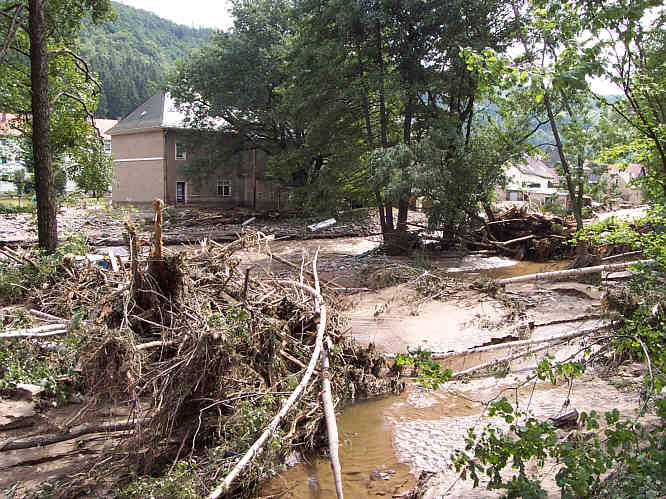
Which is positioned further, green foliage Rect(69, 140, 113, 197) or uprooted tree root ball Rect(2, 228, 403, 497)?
green foliage Rect(69, 140, 113, 197)

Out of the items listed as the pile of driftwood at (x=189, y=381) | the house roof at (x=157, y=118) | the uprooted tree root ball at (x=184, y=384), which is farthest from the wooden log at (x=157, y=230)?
the house roof at (x=157, y=118)

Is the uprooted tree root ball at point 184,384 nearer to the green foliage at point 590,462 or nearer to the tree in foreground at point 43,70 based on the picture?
the green foliage at point 590,462

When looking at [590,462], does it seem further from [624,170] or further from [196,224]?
[196,224]

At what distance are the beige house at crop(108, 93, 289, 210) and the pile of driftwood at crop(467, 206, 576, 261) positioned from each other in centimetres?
1811

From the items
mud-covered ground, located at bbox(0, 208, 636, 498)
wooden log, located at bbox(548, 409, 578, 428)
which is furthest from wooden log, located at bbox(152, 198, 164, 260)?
wooden log, located at bbox(548, 409, 578, 428)

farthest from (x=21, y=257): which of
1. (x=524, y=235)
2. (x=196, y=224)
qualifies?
(x=196, y=224)

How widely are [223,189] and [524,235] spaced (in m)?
24.6

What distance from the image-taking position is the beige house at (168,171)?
113ft

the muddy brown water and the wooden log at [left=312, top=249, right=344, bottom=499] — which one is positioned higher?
the wooden log at [left=312, top=249, right=344, bottom=499]

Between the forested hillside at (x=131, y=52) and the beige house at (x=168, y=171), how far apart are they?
692 inches

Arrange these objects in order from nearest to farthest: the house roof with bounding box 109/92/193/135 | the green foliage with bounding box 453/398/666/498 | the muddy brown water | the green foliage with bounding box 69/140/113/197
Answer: the green foliage with bounding box 453/398/666/498 → the muddy brown water → the green foliage with bounding box 69/140/113/197 → the house roof with bounding box 109/92/193/135

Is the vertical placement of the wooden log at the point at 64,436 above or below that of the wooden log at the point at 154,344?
below

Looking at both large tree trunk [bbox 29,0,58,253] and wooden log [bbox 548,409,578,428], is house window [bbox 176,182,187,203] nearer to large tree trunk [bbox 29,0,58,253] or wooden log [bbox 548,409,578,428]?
large tree trunk [bbox 29,0,58,253]

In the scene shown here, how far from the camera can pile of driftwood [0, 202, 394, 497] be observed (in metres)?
4.32
